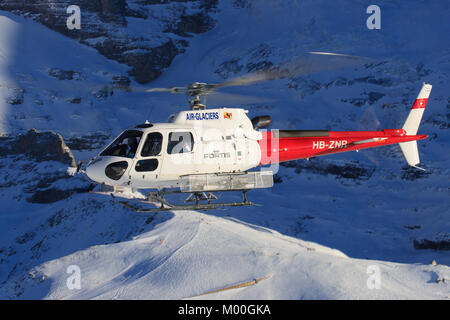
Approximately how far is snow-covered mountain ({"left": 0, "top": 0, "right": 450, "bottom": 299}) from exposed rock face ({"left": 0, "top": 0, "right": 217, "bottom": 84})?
0.87 m

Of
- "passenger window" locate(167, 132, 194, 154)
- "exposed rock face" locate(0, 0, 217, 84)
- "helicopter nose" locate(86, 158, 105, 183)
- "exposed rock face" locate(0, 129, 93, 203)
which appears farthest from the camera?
"exposed rock face" locate(0, 0, 217, 84)

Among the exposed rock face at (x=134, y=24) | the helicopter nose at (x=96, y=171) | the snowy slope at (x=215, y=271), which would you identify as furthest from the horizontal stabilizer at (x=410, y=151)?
the exposed rock face at (x=134, y=24)

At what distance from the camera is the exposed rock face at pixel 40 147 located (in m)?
90.8

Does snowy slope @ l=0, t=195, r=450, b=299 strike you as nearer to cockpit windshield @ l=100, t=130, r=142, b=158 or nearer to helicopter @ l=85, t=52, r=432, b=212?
helicopter @ l=85, t=52, r=432, b=212

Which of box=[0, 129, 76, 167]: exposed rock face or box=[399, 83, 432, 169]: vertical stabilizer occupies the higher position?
box=[399, 83, 432, 169]: vertical stabilizer

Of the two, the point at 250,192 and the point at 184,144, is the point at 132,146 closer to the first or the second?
the point at 184,144

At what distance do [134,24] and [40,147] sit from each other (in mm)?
66637

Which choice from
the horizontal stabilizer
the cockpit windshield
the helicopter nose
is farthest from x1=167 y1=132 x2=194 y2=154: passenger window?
the horizontal stabilizer

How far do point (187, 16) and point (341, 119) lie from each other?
69308mm

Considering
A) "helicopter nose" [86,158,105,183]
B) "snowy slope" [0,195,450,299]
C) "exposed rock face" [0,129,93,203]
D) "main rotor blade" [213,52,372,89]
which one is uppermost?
"main rotor blade" [213,52,372,89]

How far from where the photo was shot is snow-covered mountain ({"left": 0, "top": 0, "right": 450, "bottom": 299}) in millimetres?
31016

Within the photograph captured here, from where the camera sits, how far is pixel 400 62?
10856 centimetres

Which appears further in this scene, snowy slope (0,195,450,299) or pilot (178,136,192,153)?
snowy slope (0,195,450,299)

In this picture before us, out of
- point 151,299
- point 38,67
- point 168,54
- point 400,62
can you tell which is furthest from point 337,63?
point 168,54
